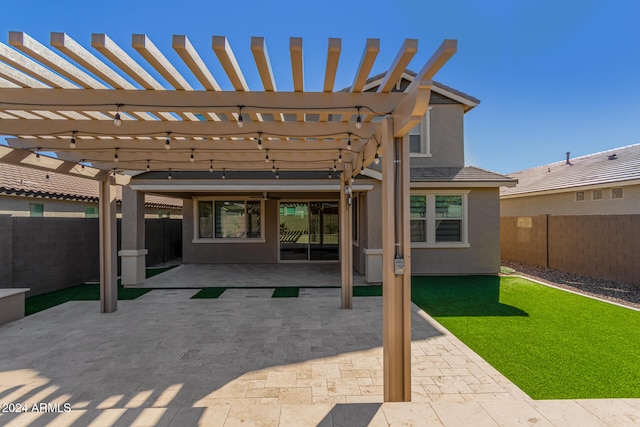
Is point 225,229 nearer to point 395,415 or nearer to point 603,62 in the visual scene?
point 395,415

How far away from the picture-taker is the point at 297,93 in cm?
299

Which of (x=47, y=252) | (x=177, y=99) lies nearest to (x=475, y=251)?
(x=177, y=99)

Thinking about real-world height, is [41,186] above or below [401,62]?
below

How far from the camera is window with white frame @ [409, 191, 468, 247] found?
9695mm

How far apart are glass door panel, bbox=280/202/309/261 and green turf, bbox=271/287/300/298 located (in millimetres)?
4291

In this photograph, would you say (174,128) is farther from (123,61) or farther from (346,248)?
(346,248)

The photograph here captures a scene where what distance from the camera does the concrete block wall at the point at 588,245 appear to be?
8.05 m

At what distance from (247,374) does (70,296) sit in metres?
6.12

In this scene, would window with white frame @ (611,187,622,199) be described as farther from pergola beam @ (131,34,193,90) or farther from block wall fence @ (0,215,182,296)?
block wall fence @ (0,215,182,296)

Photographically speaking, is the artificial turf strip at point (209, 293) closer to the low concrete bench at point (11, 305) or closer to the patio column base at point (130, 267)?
the patio column base at point (130, 267)

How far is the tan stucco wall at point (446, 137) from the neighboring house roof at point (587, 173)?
15.2 ft

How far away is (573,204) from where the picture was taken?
38.7 ft

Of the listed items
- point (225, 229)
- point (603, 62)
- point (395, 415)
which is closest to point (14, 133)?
point (395, 415)

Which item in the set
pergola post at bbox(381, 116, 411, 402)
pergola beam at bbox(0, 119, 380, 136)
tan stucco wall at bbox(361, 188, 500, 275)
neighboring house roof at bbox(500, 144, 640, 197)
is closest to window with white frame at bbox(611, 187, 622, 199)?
neighboring house roof at bbox(500, 144, 640, 197)
